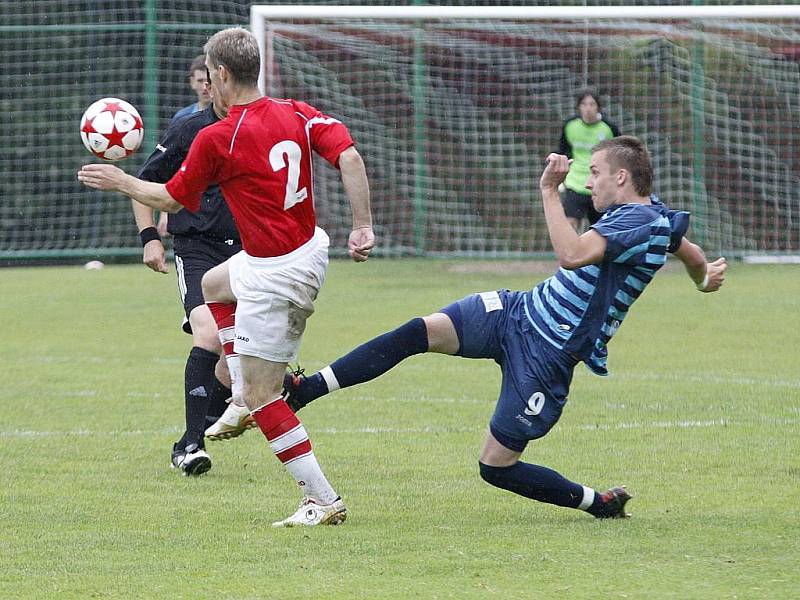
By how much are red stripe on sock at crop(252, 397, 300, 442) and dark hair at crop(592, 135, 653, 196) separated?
5.26ft

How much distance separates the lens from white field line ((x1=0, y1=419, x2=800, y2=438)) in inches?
308

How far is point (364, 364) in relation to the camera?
5711 millimetres

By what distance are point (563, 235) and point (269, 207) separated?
3.76 feet

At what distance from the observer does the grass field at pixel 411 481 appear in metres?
4.59

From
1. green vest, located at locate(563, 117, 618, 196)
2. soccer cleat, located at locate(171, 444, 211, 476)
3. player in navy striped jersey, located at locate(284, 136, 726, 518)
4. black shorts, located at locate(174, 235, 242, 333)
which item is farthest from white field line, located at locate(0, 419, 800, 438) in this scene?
green vest, located at locate(563, 117, 618, 196)

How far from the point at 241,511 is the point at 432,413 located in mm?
2913

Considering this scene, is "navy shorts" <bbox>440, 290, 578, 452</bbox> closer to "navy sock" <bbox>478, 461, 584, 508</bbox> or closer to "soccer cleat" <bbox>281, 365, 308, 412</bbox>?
"navy sock" <bbox>478, 461, 584, 508</bbox>

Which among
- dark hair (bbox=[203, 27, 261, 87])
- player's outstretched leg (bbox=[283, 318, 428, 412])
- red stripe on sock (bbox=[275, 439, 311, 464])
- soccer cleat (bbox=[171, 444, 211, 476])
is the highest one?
dark hair (bbox=[203, 27, 261, 87])

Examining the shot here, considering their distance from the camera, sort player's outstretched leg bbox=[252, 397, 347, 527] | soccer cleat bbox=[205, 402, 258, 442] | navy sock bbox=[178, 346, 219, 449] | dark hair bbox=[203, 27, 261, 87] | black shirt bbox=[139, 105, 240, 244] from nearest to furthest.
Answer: dark hair bbox=[203, 27, 261, 87]
player's outstretched leg bbox=[252, 397, 347, 527]
soccer cleat bbox=[205, 402, 258, 442]
navy sock bbox=[178, 346, 219, 449]
black shirt bbox=[139, 105, 240, 244]

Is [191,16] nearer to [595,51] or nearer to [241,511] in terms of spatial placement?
[595,51]

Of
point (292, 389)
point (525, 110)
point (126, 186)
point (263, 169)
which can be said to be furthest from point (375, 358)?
point (525, 110)

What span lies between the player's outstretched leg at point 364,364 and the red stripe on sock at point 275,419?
241mm

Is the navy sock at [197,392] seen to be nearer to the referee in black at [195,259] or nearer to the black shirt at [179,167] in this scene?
the referee in black at [195,259]

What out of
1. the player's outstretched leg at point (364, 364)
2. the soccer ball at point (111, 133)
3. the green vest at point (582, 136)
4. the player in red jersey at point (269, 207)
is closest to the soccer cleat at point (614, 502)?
the player's outstretched leg at point (364, 364)
